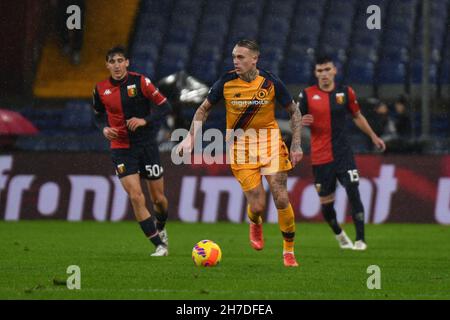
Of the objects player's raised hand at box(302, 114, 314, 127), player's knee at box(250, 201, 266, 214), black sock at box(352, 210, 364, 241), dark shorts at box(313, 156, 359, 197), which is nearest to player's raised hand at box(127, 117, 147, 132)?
player's knee at box(250, 201, 266, 214)

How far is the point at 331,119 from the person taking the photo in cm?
1414

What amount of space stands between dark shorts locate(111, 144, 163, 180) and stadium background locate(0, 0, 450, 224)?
21.6 ft

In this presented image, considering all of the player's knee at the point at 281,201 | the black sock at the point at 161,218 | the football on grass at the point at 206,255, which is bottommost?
the football on grass at the point at 206,255

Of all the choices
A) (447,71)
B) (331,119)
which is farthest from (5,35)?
(331,119)

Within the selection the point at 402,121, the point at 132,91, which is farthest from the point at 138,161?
the point at 402,121

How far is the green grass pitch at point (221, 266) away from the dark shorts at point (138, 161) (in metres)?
0.92

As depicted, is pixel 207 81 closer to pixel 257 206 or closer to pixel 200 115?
pixel 257 206

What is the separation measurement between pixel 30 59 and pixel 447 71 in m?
9.59

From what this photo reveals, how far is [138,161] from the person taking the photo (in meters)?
12.5

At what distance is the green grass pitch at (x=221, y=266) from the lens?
29.0 ft

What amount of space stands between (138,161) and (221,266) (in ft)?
6.11

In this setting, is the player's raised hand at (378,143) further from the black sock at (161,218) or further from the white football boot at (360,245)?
the black sock at (161,218)

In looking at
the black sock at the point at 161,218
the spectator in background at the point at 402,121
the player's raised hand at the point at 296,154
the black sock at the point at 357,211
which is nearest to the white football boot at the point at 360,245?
the black sock at the point at 357,211
